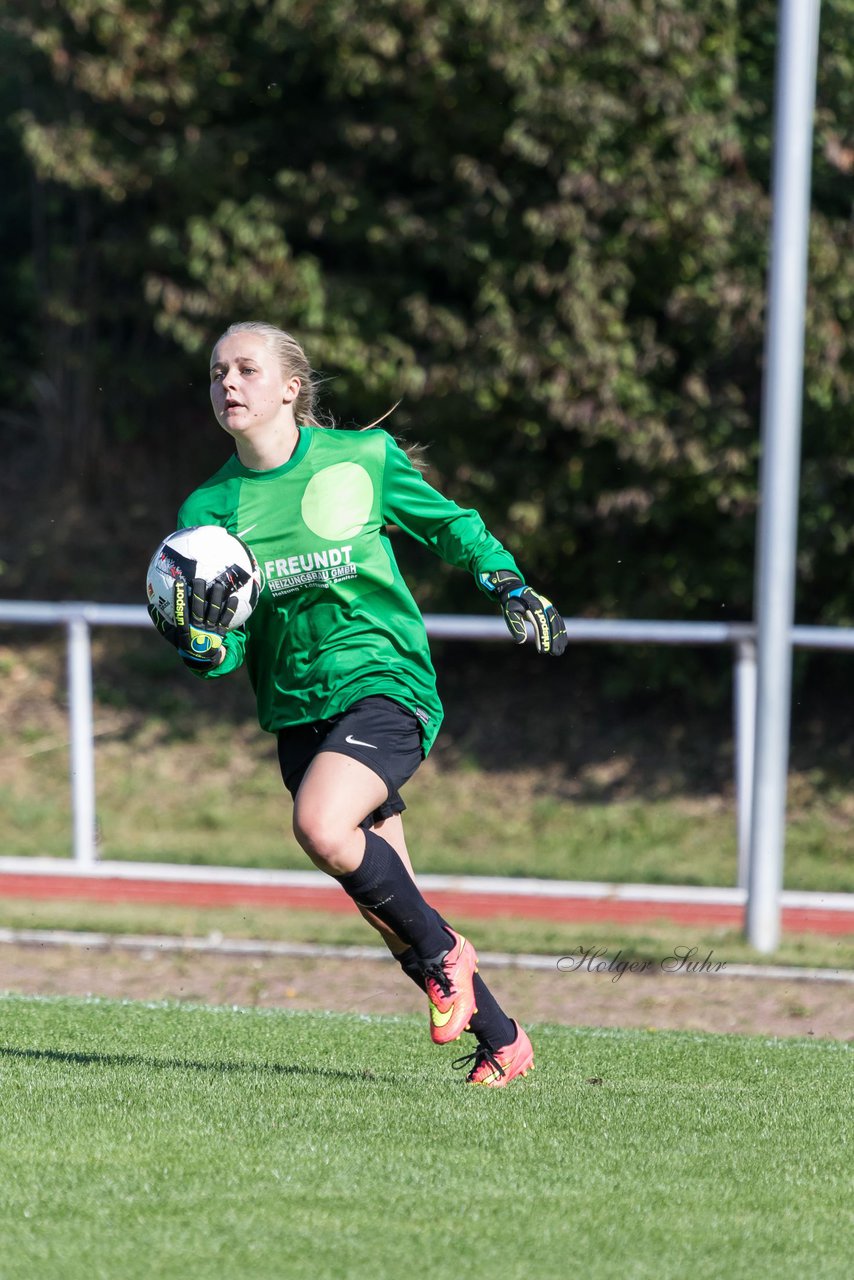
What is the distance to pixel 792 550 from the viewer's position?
7488 millimetres

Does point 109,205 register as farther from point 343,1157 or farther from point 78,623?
point 343,1157

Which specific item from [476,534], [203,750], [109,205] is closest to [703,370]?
[203,750]

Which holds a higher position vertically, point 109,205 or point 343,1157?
point 109,205

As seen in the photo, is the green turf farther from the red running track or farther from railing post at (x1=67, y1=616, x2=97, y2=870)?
the red running track

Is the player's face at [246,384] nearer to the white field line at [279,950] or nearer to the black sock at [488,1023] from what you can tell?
the black sock at [488,1023]

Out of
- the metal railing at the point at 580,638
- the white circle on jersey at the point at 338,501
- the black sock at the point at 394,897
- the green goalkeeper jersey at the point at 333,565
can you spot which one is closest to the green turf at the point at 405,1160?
the black sock at the point at 394,897

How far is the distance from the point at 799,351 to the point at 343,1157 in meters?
4.87

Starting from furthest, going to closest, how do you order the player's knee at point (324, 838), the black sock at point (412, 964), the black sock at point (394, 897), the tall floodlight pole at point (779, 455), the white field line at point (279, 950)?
the tall floodlight pole at point (779, 455) → the white field line at point (279, 950) → the black sock at point (412, 964) → the black sock at point (394, 897) → the player's knee at point (324, 838)

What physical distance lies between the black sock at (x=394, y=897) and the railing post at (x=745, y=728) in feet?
11.9

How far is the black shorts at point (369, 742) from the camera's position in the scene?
423 cm

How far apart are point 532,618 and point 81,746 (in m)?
4.38

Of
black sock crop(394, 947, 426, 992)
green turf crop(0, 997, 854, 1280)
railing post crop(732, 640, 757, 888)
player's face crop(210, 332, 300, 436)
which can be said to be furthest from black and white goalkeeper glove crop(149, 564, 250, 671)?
railing post crop(732, 640, 757, 888)

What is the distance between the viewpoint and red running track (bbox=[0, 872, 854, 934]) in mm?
8203

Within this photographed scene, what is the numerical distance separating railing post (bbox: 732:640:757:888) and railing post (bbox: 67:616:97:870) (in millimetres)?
3211
